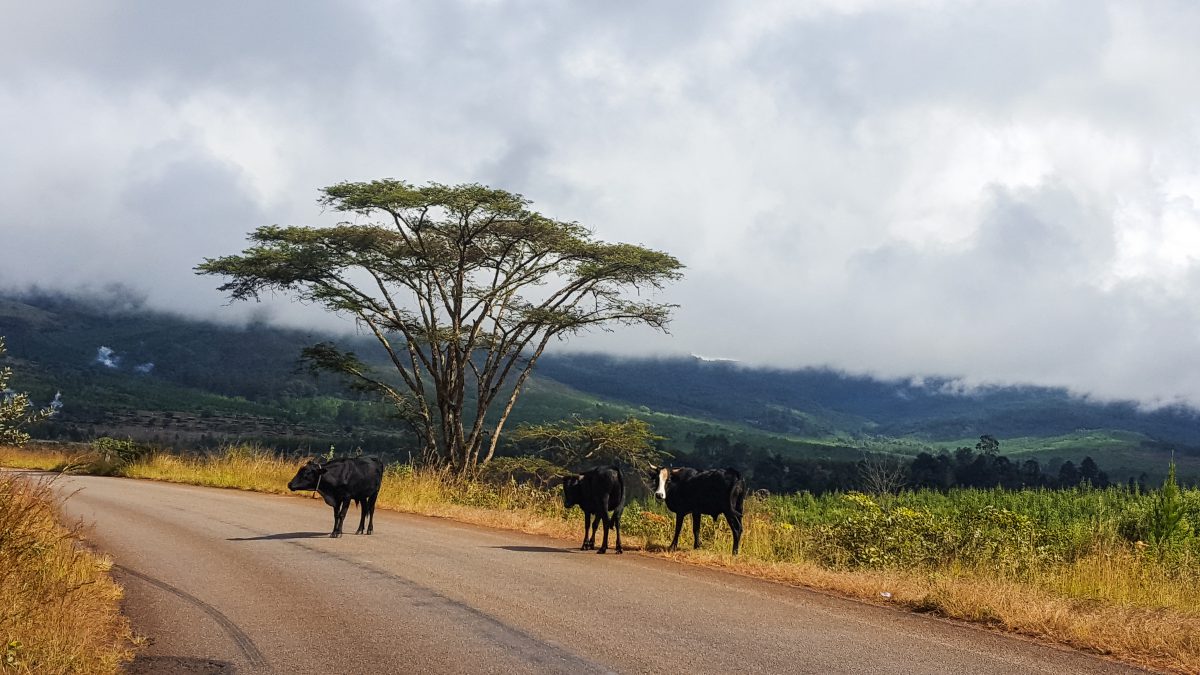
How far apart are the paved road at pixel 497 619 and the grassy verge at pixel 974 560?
62cm

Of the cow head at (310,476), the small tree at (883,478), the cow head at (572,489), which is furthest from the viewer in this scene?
the small tree at (883,478)

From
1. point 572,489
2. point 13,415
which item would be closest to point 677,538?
point 572,489

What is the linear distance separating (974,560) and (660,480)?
5.14 meters

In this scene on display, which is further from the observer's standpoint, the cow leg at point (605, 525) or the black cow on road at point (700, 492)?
the black cow on road at point (700, 492)

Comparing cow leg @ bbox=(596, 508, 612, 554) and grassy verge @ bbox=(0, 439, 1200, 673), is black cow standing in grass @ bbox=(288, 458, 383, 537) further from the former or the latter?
cow leg @ bbox=(596, 508, 612, 554)

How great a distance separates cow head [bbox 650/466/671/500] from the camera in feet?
51.5

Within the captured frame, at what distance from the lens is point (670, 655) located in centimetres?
761

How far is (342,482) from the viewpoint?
1705 cm

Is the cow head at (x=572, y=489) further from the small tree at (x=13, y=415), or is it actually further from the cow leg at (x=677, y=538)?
the small tree at (x=13, y=415)

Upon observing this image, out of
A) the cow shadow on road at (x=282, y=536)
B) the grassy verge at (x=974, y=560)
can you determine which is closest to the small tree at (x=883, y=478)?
the grassy verge at (x=974, y=560)

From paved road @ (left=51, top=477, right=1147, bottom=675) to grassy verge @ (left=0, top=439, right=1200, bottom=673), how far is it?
2.03ft

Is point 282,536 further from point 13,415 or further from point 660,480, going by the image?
point 13,415

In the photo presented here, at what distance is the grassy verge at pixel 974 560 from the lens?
28.9ft

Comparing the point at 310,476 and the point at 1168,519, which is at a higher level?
the point at 1168,519
